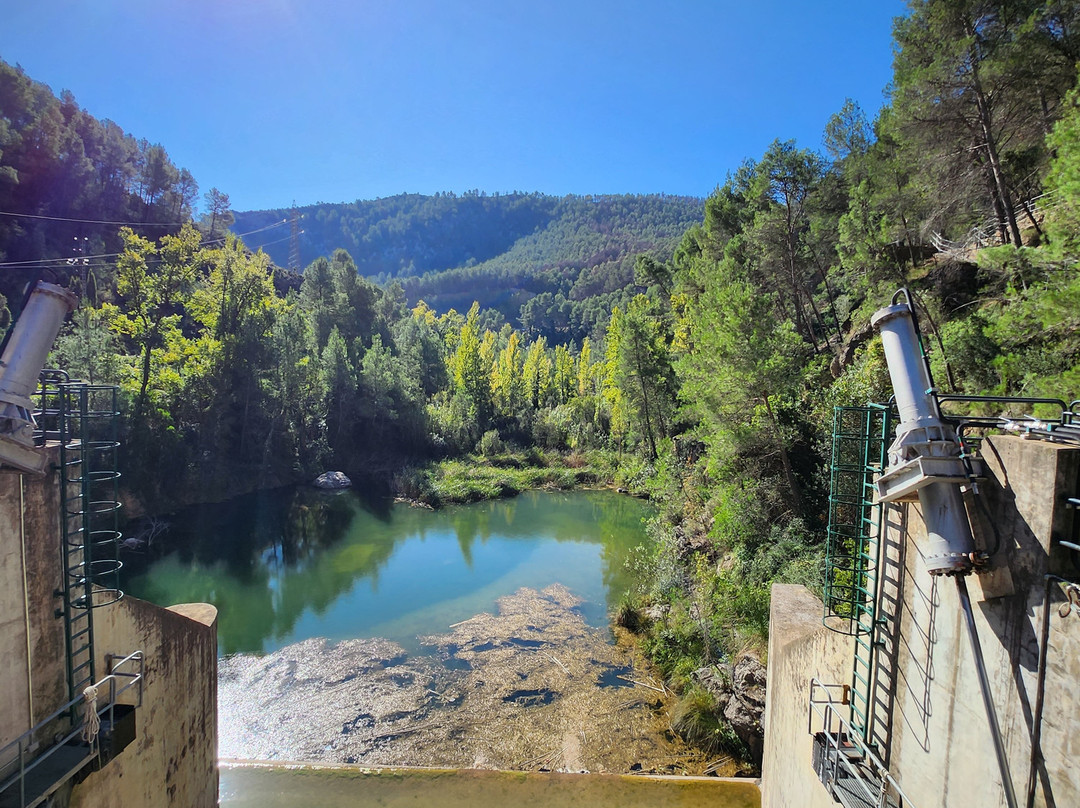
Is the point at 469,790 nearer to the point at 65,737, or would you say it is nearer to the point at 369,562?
the point at 65,737

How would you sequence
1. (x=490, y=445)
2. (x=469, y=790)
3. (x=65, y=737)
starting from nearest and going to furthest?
(x=65, y=737)
(x=469, y=790)
(x=490, y=445)

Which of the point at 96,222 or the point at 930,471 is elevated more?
the point at 96,222

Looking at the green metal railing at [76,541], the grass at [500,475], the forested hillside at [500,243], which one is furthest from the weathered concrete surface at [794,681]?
the forested hillside at [500,243]

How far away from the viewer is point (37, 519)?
4.49 metres

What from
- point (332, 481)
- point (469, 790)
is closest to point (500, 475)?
point (332, 481)

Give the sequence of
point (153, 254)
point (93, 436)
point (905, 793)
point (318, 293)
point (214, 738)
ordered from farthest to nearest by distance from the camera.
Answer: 1. point (318, 293)
2. point (153, 254)
3. point (93, 436)
4. point (214, 738)
5. point (905, 793)

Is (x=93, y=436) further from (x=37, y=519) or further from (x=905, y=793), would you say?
(x=905, y=793)

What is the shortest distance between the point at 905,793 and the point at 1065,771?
5.17 ft

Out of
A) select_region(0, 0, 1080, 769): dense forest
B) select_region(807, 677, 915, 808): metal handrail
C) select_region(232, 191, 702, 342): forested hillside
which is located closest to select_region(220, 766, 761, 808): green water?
select_region(0, 0, 1080, 769): dense forest

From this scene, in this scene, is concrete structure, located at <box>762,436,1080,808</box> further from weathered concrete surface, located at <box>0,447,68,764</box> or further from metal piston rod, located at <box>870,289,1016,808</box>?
weathered concrete surface, located at <box>0,447,68,764</box>

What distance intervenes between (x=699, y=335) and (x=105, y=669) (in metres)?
13.0

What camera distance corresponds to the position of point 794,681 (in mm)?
6352

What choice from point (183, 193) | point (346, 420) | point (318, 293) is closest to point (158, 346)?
point (346, 420)

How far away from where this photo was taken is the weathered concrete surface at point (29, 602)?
4.16 m
